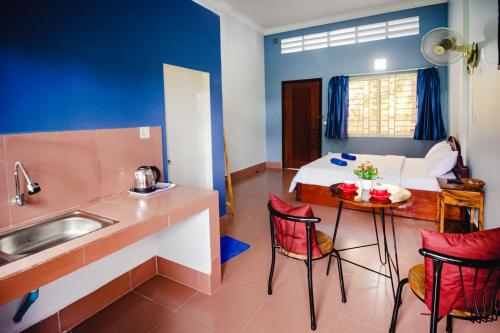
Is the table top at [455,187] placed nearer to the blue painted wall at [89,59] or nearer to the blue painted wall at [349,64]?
the blue painted wall at [89,59]

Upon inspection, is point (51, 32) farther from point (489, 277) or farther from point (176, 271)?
point (489, 277)

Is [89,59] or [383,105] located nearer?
[89,59]

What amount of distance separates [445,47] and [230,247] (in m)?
3.37

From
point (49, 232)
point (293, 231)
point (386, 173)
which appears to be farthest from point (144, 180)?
point (386, 173)

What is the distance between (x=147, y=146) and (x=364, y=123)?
509 centimetres

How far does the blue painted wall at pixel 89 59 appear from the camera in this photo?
1655mm

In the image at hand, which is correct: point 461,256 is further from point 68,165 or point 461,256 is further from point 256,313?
point 68,165

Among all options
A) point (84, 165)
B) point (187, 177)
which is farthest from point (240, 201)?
point (84, 165)

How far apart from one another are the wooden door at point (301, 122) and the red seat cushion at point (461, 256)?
569cm

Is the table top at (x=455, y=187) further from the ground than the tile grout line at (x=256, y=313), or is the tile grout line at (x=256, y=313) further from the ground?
the table top at (x=455, y=187)

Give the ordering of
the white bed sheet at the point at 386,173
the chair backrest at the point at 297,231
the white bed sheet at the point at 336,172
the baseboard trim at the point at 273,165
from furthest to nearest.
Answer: the baseboard trim at the point at 273,165, the white bed sheet at the point at 336,172, the white bed sheet at the point at 386,173, the chair backrest at the point at 297,231

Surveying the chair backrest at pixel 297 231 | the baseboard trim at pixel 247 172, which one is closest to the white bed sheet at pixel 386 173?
the baseboard trim at pixel 247 172

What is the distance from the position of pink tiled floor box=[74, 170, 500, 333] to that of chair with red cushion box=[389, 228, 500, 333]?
650mm

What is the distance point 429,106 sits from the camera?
18.1 feet
